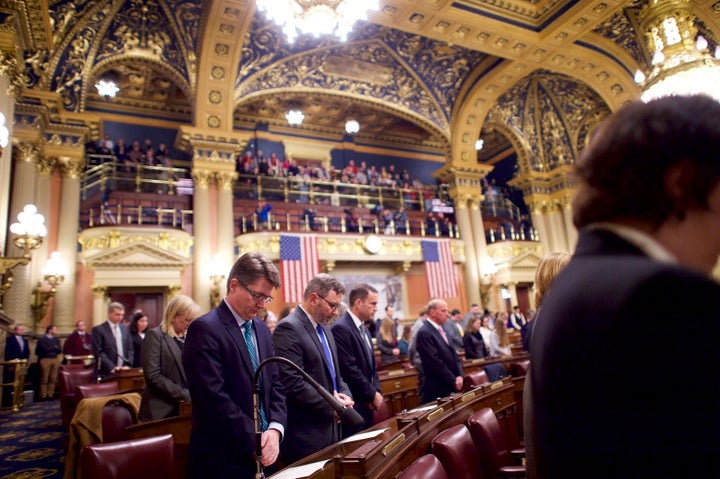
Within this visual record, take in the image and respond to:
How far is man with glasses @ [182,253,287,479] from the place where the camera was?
2.16 metres

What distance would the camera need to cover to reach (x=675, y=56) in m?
6.72

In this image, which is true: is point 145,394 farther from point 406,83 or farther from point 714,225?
point 406,83

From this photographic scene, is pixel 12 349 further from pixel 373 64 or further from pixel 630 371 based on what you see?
pixel 373 64

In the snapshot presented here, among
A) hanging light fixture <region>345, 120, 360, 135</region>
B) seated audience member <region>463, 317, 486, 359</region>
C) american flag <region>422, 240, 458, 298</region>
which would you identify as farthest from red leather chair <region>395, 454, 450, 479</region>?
hanging light fixture <region>345, 120, 360, 135</region>

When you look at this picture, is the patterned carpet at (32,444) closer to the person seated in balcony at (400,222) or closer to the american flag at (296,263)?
the american flag at (296,263)

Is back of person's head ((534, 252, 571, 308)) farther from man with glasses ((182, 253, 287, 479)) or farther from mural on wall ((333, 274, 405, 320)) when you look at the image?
mural on wall ((333, 274, 405, 320))

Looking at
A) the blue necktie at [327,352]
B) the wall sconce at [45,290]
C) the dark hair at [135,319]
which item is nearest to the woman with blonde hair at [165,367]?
the blue necktie at [327,352]

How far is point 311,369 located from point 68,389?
384 centimetres

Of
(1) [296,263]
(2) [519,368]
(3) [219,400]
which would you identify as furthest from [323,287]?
(1) [296,263]

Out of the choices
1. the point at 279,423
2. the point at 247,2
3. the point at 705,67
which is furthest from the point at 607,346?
the point at 247,2

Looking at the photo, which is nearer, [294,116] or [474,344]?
[474,344]

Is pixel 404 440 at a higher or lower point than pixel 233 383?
lower

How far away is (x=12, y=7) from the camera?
6.56 m

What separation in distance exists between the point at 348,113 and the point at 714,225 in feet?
57.5
